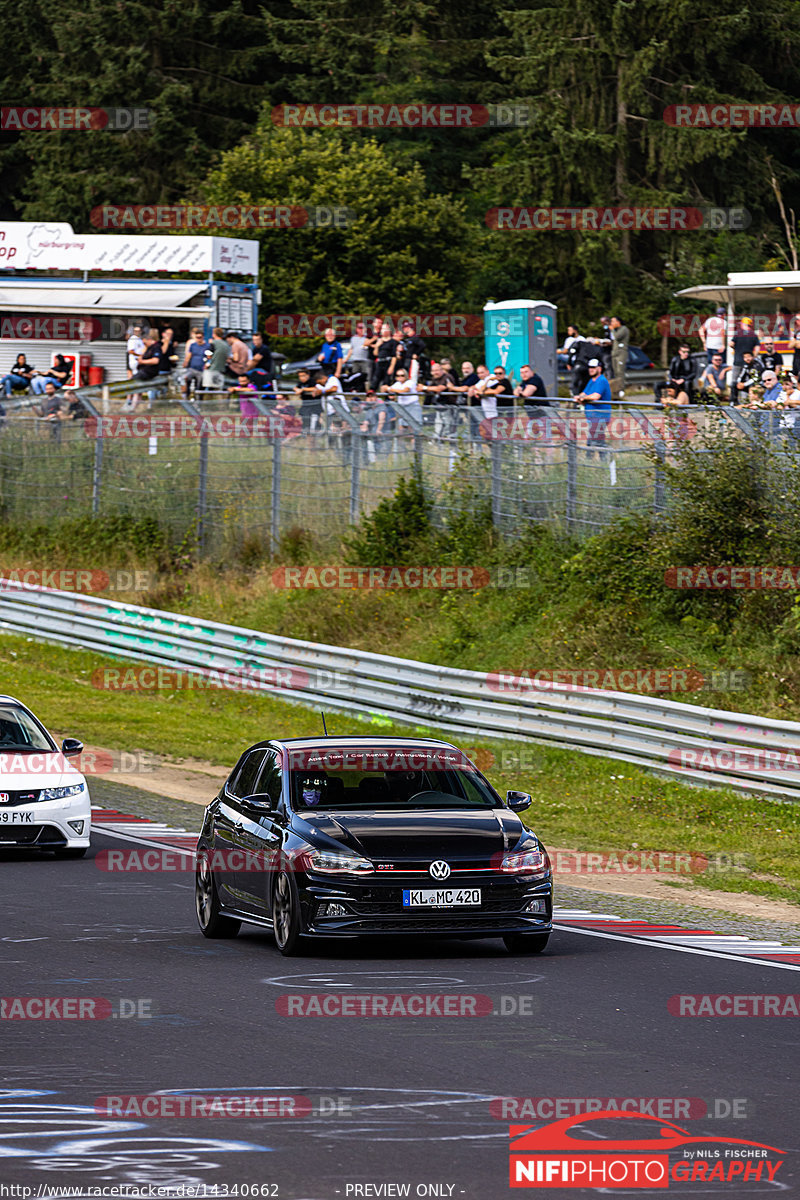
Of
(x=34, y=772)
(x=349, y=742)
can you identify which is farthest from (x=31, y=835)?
(x=349, y=742)

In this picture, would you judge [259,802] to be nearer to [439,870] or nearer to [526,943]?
[439,870]

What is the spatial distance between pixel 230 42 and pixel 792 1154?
71.0 meters

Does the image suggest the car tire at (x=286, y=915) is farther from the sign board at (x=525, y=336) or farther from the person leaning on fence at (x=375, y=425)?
the sign board at (x=525, y=336)

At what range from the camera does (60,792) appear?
17469 mm

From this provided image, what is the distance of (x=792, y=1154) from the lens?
711 centimetres

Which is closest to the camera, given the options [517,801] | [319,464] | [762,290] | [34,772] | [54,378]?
[517,801]

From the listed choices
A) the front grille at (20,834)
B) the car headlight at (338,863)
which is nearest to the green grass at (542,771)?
the front grille at (20,834)

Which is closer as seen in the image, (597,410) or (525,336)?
(597,410)

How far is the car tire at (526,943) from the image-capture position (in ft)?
40.0

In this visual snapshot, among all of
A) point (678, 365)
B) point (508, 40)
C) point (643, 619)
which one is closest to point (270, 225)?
point (508, 40)

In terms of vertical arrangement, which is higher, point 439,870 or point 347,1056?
point 439,870

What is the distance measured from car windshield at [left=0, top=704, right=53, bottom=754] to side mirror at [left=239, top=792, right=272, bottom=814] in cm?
598

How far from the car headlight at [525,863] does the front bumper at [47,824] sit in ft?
22.0

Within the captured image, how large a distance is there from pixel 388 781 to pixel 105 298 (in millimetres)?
32076
